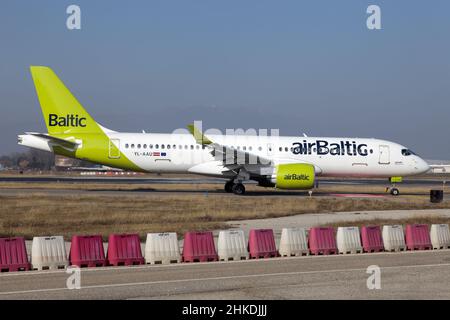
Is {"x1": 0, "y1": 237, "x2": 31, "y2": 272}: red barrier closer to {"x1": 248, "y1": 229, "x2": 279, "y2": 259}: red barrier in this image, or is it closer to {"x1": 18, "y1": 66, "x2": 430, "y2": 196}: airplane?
{"x1": 248, "y1": 229, "x2": 279, "y2": 259}: red barrier

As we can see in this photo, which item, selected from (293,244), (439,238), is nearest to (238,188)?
(439,238)

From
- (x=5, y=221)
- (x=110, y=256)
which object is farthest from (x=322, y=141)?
(x=110, y=256)

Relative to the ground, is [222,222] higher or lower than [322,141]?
lower

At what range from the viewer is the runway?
1327 centimetres

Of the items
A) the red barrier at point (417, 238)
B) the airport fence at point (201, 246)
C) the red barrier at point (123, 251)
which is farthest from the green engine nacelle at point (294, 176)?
the red barrier at point (123, 251)

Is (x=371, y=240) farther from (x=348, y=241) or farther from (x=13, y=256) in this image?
(x=13, y=256)

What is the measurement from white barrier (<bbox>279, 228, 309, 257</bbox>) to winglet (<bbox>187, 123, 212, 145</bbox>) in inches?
890

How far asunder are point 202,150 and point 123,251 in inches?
1054

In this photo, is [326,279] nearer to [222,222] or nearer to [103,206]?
[222,222]

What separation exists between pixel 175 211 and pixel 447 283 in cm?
1896

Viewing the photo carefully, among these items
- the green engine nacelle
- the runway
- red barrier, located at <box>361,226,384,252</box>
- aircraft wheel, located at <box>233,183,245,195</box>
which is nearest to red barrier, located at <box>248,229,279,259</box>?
the runway

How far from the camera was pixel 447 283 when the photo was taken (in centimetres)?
1480

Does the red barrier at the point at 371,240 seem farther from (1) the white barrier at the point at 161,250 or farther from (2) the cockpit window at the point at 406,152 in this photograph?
(2) the cockpit window at the point at 406,152
